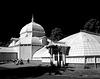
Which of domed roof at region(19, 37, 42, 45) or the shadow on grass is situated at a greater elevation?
domed roof at region(19, 37, 42, 45)

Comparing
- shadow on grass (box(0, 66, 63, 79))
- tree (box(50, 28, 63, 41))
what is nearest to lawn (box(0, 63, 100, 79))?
shadow on grass (box(0, 66, 63, 79))

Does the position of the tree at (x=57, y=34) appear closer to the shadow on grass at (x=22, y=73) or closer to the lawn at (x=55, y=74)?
the shadow on grass at (x=22, y=73)

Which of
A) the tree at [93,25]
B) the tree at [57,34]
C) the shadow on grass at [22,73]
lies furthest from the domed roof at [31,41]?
the shadow on grass at [22,73]

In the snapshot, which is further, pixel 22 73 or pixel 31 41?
pixel 31 41

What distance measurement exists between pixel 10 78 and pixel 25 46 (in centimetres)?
3886

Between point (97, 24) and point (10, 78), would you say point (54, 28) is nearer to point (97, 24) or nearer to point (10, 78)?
point (97, 24)

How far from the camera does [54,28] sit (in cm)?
9575

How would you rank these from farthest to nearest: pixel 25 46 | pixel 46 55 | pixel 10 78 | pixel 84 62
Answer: pixel 25 46, pixel 46 55, pixel 84 62, pixel 10 78

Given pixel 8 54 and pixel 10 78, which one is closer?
pixel 10 78

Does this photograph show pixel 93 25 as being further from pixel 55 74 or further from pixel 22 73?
pixel 22 73

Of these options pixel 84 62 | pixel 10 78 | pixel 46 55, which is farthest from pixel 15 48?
pixel 10 78

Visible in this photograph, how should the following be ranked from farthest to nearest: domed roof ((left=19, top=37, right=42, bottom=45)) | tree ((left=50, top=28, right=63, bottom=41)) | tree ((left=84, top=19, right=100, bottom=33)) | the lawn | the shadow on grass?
tree ((left=50, top=28, right=63, bottom=41)), tree ((left=84, top=19, right=100, bottom=33)), domed roof ((left=19, top=37, right=42, bottom=45)), the shadow on grass, the lawn

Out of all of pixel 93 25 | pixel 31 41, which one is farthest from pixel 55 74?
pixel 93 25

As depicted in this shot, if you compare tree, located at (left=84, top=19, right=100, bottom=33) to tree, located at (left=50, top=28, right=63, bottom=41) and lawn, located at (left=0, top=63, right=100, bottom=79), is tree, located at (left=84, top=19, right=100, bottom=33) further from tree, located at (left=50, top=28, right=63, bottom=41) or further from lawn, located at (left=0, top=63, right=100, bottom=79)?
lawn, located at (left=0, top=63, right=100, bottom=79)
